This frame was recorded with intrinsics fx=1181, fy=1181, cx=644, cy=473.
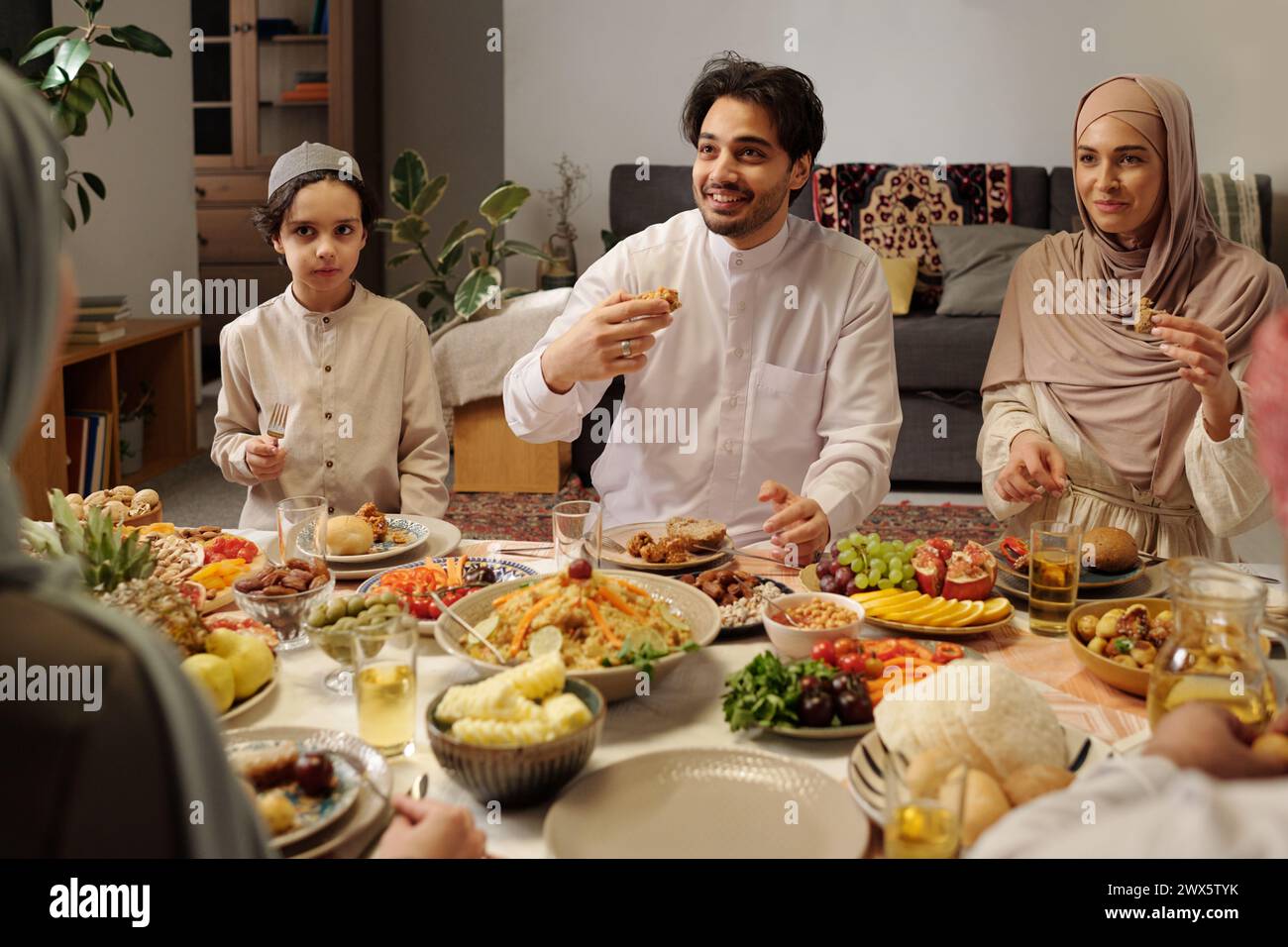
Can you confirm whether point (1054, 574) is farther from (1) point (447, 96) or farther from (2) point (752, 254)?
(1) point (447, 96)

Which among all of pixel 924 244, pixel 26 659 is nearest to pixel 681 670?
pixel 26 659

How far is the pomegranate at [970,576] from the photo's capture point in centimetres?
Result: 179

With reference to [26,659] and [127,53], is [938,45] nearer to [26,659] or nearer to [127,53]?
[127,53]

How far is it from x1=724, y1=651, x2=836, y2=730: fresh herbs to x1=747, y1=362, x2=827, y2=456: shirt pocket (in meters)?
1.26

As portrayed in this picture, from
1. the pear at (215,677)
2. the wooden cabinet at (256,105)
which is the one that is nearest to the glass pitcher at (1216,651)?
the pear at (215,677)

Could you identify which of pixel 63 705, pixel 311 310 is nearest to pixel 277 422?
pixel 311 310

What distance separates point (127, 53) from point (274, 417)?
15.3 ft

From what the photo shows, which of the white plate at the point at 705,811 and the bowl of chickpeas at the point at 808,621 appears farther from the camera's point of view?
the bowl of chickpeas at the point at 808,621

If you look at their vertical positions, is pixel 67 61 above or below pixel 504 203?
above

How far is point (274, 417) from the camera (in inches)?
97.7

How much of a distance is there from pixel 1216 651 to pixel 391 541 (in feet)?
4.53

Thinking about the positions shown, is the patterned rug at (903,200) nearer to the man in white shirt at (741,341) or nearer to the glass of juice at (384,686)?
the man in white shirt at (741,341)

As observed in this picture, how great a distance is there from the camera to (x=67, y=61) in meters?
4.17

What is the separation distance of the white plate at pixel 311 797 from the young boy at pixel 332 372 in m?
1.43
